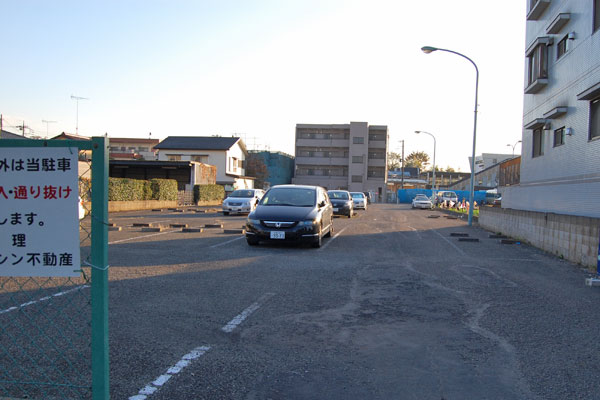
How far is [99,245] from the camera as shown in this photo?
2.67 metres

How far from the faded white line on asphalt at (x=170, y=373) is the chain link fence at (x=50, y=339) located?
15.2 inches

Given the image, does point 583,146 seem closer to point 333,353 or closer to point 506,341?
point 506,341

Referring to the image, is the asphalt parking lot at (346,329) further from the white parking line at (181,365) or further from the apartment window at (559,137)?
the apartment window at (559,137)

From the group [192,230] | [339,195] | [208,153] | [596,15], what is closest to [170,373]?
[192,230]

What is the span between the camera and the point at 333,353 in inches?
177

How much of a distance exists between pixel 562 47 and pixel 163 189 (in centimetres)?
2484

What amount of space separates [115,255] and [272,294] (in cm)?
481

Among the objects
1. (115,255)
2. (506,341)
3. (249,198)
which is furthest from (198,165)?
(506,341)

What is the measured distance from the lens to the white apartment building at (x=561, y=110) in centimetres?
1395

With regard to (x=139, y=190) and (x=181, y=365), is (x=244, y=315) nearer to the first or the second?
(x=181, y=365)

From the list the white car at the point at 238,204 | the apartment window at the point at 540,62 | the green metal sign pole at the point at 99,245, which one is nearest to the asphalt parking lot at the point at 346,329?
the green metal sign pole at the point at 99,245

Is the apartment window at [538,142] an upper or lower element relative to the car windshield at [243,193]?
upper

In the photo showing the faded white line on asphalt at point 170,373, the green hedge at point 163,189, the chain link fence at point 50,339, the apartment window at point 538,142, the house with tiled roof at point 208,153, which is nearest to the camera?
the chain link fence at point 50,339

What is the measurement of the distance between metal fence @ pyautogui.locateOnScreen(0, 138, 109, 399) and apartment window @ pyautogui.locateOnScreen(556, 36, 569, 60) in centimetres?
1724
